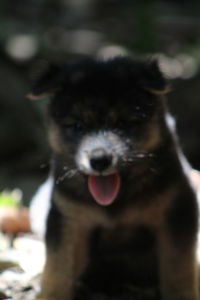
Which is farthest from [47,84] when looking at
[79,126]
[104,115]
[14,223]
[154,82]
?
[14,223]

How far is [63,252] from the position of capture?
550cm

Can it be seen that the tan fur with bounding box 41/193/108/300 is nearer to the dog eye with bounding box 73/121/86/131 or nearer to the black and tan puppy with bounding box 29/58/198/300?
the black and tan puppy with bounding box 29/58/198/300

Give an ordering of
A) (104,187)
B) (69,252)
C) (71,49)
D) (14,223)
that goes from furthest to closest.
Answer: (71,49) → (14,223) → (69,252) → (104,187)

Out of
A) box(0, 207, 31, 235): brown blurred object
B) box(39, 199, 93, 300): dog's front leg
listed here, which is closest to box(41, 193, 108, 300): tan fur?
box(39, 199, 93, 300): dog's front leg

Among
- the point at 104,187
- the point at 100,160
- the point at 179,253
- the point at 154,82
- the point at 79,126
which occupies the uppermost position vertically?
the point at 154,82

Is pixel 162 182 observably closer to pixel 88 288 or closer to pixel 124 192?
pixel 124 192

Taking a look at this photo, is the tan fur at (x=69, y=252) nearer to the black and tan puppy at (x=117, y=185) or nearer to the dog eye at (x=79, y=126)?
the black and tan puppy at (x=117, y=185)

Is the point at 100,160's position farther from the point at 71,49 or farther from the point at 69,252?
the point at 71,49

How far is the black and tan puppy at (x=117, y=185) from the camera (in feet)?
17.5

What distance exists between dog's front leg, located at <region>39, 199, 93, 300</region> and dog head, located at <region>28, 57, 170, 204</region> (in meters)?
0.36

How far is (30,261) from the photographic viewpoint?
6461mm

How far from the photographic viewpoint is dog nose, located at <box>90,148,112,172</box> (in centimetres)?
506

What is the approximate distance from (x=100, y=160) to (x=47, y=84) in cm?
96

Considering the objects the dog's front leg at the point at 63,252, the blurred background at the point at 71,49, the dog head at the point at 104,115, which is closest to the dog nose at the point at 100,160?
the dog head at the point at 104,115
